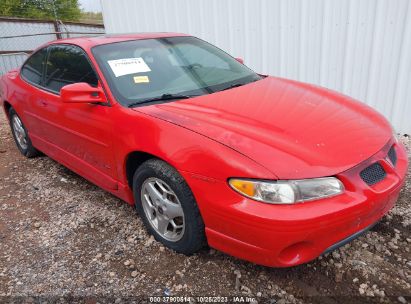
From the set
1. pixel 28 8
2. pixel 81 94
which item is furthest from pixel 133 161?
pixel 28 8

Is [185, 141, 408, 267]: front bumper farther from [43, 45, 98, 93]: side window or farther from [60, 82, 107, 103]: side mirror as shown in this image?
[43, 45, 98, 93]: side window

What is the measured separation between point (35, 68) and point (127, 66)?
5.65 ft

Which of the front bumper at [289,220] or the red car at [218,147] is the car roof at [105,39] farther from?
the front bumper at [289,220]

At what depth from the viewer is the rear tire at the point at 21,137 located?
450 centimetres

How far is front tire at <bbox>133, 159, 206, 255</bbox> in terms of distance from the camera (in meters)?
2.26

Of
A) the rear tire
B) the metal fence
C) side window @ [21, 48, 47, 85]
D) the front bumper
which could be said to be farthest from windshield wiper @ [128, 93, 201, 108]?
the metal fence

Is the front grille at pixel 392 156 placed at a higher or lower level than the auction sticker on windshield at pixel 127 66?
lower

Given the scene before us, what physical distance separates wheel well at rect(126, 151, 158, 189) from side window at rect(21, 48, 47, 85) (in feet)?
5.89

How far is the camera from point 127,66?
115 inches

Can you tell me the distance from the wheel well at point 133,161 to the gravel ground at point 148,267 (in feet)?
1.54

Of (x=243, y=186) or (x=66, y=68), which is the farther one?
(x=66, y=68)

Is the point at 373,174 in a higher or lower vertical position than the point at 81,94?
lower

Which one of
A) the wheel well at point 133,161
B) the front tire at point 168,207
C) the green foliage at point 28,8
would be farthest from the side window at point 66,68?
the green foliage at point 28,8

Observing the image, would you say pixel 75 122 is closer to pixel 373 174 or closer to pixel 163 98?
pixel 163 98
